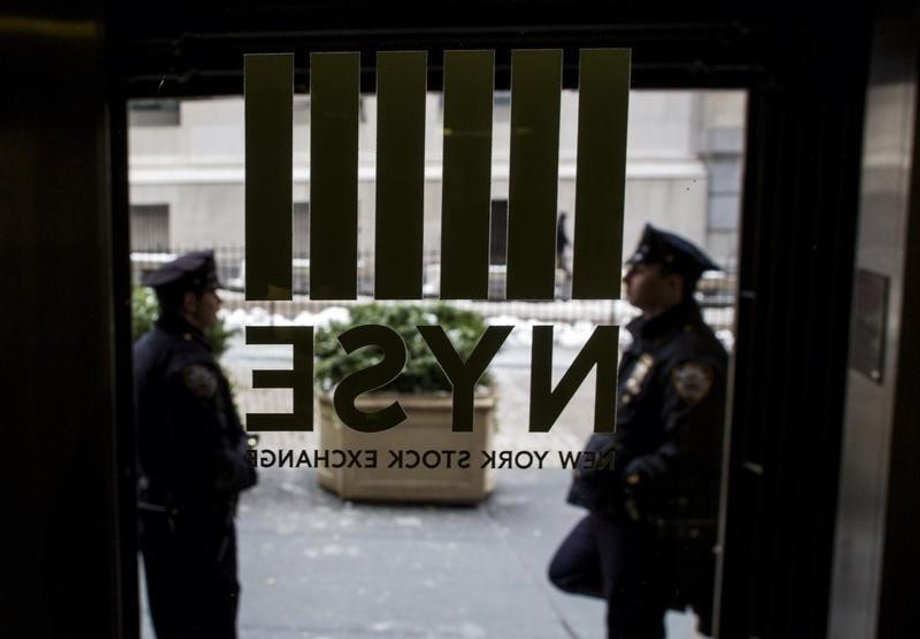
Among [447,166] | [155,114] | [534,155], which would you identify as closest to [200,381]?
[155,114]

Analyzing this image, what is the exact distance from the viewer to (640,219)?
264 cm

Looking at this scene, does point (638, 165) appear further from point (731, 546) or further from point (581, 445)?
point (731, 546)

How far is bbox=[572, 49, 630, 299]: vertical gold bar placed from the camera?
2176 mm

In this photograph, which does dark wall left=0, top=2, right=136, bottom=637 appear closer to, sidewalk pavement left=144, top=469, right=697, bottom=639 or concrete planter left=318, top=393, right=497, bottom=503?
concrete planter left=318, top=393, right=497, bottom=503

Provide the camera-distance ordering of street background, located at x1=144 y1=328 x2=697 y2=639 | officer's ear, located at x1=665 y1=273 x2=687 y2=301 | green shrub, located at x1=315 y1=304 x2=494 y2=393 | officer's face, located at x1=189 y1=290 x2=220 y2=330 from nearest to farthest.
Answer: green shrub, located at x1=315 y1=304 x2=494 y2=393 < officer's face, located at x1=189 y1=290 x2=220 y2=330 < officer's ear, located at x1=665 y1=273 x2=687 y2=301 < street background, located at x1=144 y1=328 x2=697 y2=639

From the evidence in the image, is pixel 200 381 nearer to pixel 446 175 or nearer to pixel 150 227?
pixel 150 227

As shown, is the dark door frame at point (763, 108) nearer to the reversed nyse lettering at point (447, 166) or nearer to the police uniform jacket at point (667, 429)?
the reversed nyse lettering at point (447, 166)

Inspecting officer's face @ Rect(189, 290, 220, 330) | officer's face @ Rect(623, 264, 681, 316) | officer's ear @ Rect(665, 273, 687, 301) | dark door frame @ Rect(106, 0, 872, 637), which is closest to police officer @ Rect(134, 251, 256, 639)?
officer's face @ Rect(189, 290, 220, 330)

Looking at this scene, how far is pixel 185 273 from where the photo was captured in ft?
9.00

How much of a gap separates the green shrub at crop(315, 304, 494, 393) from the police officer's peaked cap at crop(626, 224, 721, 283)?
1.89 feet

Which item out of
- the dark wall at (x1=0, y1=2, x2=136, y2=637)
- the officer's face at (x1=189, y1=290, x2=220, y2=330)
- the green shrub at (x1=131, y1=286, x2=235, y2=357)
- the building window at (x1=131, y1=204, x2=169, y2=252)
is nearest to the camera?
the dark wall at (x1=0, y1=2, x2=136, y2=637)

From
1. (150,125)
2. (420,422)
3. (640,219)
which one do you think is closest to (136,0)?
(150,125)

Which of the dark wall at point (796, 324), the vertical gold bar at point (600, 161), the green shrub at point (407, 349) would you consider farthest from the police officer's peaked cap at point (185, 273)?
the dark wall at point (796, 324)

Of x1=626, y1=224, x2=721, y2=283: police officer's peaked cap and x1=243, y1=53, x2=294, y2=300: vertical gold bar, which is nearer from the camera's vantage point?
x1=243, y1=53, x2=294, y2=300: vertical gold bar
